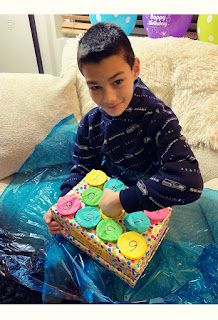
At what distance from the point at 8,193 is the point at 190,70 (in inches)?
28.2

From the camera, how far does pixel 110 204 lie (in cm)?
75

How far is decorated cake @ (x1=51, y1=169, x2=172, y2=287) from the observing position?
2.34 ft

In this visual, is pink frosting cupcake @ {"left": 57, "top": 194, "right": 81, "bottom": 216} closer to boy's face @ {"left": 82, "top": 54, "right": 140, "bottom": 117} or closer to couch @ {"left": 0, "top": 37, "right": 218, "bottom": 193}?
boy's face @ {"left": 82, "top": 54, "right": 140, "bottom": 117}

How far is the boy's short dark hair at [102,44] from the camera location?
0.64m

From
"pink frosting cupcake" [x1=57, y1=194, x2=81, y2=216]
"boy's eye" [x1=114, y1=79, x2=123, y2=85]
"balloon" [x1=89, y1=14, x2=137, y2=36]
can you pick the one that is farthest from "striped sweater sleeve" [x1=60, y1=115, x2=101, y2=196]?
"balloon" [x1=89, y1=14, x2=137, y2=36]

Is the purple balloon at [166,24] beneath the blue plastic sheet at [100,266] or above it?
above

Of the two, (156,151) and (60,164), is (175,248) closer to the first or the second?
(156,151)

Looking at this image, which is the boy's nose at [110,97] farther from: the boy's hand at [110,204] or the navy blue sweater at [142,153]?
the boy's hand at [110,204]

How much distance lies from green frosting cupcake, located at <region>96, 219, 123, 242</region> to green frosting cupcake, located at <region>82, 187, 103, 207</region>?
0.06 m

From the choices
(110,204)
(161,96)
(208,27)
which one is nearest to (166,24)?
(208,27)

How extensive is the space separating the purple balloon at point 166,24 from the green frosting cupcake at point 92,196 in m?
0.81

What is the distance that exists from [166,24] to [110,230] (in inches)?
36.2

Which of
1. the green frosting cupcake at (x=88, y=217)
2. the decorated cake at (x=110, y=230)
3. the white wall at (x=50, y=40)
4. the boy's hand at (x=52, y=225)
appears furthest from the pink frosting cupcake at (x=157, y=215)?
the white wall at (x=50, y=40)
